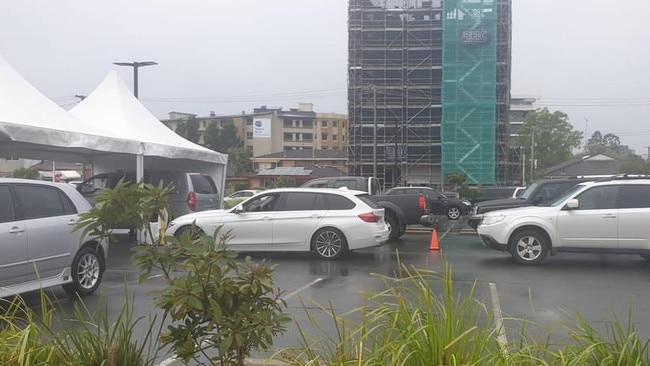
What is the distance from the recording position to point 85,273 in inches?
325

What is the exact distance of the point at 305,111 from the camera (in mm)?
112250

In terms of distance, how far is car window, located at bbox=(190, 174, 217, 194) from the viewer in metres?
16.6

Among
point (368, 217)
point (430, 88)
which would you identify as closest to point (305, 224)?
point (368, 217)

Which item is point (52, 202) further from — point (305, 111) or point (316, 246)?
point (305, 111)

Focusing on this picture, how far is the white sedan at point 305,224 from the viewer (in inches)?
481

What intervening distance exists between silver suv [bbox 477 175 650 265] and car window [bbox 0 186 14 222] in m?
8.19

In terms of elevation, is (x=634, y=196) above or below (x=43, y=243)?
above

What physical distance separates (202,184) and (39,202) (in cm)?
927

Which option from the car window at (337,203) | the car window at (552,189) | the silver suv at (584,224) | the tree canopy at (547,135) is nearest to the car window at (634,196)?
the silver suv at (584,224)

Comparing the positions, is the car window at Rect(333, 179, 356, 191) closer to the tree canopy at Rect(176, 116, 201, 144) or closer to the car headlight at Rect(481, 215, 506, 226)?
the car headlight at Rect(481, 215, 506, 226)

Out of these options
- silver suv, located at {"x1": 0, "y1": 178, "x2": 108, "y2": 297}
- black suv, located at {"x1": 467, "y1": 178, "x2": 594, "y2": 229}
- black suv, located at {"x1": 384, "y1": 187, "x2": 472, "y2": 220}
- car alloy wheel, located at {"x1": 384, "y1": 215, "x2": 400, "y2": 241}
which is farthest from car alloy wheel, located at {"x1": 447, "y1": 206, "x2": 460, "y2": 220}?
silver suv, located at {"x1": 0, "y1": 178, "x2": 108, "y2": 297}

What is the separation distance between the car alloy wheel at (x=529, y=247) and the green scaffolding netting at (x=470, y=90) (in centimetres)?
4036

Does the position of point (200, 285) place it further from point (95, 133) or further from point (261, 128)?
point (261, 128)

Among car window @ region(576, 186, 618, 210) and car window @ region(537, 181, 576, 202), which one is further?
car window @ region(537, 181, 576, 202)
